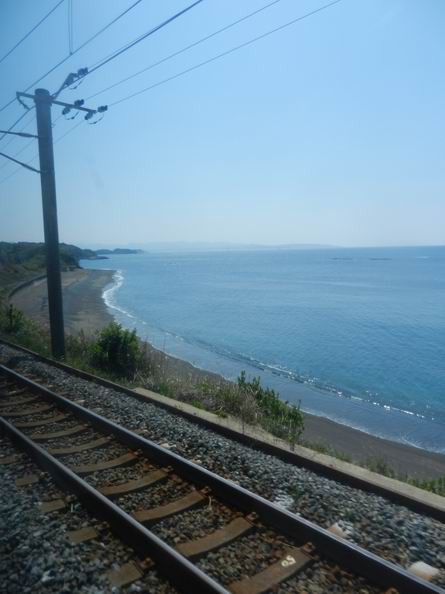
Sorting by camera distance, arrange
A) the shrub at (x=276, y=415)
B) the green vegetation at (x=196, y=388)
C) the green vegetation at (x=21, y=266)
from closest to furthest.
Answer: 1. the green vegetation at (x=196, y=388)
2. the shrub at (x=276, y=415)
3. the green vegetation at (x=21, y=266)

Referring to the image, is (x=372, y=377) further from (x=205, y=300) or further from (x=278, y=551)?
(x=205, y=300)

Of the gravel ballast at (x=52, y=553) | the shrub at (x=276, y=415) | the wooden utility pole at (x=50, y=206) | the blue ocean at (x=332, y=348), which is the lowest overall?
the blue ocean at (x=332, y=348)

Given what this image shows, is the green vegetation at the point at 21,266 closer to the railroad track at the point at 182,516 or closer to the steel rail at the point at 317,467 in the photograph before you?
the steel rail at the point at 317,467

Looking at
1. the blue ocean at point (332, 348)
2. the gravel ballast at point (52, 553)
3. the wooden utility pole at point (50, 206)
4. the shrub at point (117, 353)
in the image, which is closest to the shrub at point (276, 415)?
the blue ocean at point (332, 348)

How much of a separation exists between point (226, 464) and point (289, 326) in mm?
31067

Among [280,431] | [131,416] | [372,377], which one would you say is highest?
[131,416]

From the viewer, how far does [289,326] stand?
1435 inches

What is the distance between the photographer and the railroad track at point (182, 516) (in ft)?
11.8

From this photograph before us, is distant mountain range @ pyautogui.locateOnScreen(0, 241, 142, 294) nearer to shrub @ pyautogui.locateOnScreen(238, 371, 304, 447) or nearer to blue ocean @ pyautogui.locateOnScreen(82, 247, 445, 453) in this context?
blue ocean @ pyautogui.locateOnScreen(82, 247, 445, 453)

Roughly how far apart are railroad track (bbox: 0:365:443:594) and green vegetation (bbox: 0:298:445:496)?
8.05 ft

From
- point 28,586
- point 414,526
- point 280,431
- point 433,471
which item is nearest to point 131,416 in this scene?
point 280,431

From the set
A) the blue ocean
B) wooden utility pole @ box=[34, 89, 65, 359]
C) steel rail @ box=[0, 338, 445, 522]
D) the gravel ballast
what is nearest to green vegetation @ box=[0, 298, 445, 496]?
steel rail @ box=[0, 338, 445, 522]

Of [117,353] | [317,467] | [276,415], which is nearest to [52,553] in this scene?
[317,467]

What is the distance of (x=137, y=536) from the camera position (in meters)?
4.02
